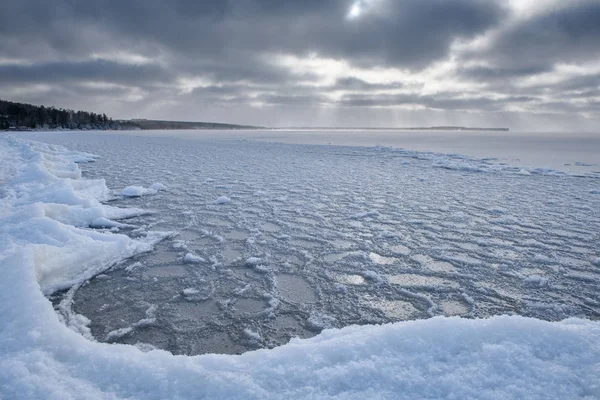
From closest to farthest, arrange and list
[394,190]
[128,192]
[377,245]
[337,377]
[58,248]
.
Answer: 1. [337,377]
2. [58,248]
3. [377,245]
4. [128,192]
5. [394,190]

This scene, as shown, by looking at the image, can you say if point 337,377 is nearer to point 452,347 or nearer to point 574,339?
point 452,347

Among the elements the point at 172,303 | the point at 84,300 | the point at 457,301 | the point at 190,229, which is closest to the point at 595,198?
the point at 457,301

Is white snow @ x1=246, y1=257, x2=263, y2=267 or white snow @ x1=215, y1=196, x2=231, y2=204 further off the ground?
white snow @ x1=215, y1=196, x2=231, y2=204

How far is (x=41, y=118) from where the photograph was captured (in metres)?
101

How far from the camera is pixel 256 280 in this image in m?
4.16

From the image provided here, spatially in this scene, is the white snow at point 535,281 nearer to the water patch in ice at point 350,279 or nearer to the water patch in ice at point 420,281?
the water patch in ice at point 420,281

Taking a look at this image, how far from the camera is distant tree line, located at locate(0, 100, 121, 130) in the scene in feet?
315

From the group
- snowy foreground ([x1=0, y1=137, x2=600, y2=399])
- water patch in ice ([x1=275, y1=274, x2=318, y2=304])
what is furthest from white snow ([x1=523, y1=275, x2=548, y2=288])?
water patch in ice ([x1=275, y1=274, x2=318, y2=304])

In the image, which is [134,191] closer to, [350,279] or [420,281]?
[350,279]

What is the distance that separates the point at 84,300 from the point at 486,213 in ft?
24.9

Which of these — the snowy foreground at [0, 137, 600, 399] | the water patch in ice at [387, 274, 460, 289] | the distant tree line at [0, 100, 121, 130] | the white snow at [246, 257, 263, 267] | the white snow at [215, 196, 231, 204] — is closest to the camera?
the snowy foreground at [0, 137, 600, 399]

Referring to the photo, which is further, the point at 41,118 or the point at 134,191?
the point at 41,118

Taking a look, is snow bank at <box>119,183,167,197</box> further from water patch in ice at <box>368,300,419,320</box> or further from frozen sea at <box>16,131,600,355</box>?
water patch in ice at <box>368,300,419,320</box>

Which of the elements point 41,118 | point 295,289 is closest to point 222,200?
point 295,289
